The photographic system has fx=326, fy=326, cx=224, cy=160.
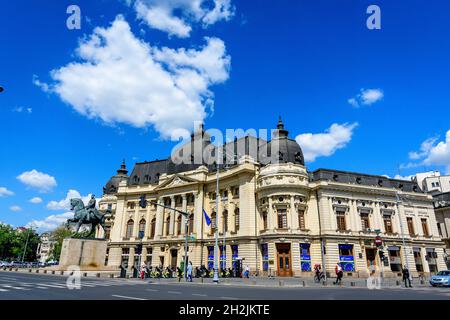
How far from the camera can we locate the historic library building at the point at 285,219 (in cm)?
4388

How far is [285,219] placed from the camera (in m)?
43.9

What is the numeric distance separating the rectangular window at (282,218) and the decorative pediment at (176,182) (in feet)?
52.4

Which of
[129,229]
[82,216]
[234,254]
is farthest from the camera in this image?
[129,229]

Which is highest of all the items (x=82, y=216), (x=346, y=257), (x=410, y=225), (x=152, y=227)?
(x=152, y=227)

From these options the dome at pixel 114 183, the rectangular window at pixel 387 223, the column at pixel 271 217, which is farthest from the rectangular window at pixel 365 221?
the dome at pixel 114 183

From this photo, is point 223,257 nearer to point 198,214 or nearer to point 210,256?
point 210,256

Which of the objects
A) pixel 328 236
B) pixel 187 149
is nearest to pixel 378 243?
pixel 328 236

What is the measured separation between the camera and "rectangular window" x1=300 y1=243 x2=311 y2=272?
139ft

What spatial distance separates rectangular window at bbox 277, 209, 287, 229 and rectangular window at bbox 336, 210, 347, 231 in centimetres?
816

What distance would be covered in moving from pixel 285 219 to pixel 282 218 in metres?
0.43

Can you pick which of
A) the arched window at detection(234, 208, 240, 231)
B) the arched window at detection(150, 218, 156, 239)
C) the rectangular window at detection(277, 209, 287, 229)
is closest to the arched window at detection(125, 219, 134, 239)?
the arched window at detection(150, 218, 156, 239)

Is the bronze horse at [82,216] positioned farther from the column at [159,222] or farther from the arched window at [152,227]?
the arched window at [152,227]

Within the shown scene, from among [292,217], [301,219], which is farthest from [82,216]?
[301,219]

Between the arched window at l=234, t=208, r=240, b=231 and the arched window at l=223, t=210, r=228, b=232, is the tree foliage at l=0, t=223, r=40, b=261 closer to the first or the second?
the arched window at l=223, t=210, r=228, b=232
